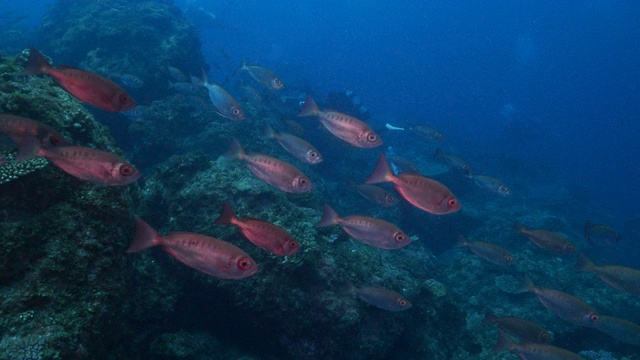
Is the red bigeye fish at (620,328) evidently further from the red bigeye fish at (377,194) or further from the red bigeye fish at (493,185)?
the red bigeye fish at (377,194)

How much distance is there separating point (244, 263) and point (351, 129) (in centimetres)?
281

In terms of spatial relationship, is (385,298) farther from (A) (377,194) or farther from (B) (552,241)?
(B) (552,241)

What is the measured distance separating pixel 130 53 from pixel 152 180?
11.7m

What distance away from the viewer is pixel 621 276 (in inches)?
266

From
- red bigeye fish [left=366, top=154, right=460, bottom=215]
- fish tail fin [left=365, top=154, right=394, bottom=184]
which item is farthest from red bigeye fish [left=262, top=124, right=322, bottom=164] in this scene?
red bigeye fish [left=366, top=154, right=460, bottom=215]

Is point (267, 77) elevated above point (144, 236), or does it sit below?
above

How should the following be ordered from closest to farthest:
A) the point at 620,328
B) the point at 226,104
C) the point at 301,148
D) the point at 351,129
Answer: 1. the point at 351,129
2. the point at 301,148
3. the point at 620,328
4. the point at 226,104

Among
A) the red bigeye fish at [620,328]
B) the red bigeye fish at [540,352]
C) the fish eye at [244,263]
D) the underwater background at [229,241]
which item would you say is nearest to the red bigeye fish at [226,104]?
the underwater background at [229,241]

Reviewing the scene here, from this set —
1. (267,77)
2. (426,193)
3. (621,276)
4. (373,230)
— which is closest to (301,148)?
(373,230)

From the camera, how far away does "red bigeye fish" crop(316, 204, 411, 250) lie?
474cm

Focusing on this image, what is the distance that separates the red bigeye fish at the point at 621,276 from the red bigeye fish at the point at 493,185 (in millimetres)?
3058

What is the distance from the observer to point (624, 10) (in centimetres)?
14600

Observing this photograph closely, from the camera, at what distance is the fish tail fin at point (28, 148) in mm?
2742

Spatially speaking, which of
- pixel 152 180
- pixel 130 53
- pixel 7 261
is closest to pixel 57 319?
pixel 7 261
